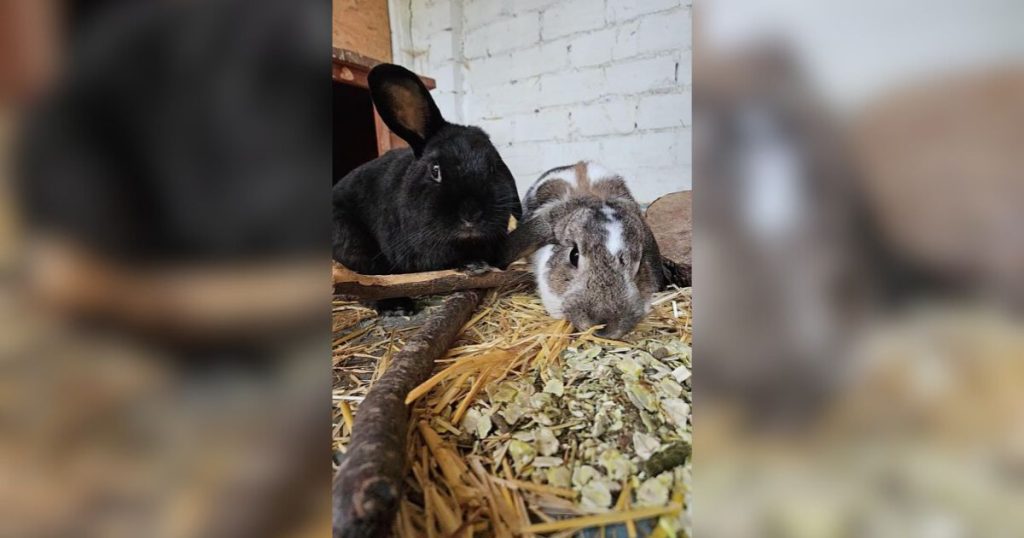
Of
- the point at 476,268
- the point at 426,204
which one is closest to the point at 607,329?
the point at 476,268

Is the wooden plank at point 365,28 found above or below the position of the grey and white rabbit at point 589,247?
above

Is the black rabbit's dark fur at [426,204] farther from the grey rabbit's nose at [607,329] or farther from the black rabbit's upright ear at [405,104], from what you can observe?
the grey rabbit's nose at [607,329]

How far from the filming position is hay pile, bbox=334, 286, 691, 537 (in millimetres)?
470

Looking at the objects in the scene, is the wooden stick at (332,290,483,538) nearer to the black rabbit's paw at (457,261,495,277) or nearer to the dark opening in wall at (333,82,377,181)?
the black rabbit's paw at (457,261,495,277)

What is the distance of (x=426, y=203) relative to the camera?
804mm

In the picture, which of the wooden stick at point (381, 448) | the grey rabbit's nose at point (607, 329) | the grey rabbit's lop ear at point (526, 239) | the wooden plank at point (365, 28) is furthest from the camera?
the grey rabbit's lop ear at point (526, 239)

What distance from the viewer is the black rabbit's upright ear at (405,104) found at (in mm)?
698

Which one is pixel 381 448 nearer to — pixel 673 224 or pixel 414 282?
pixel 414 282
